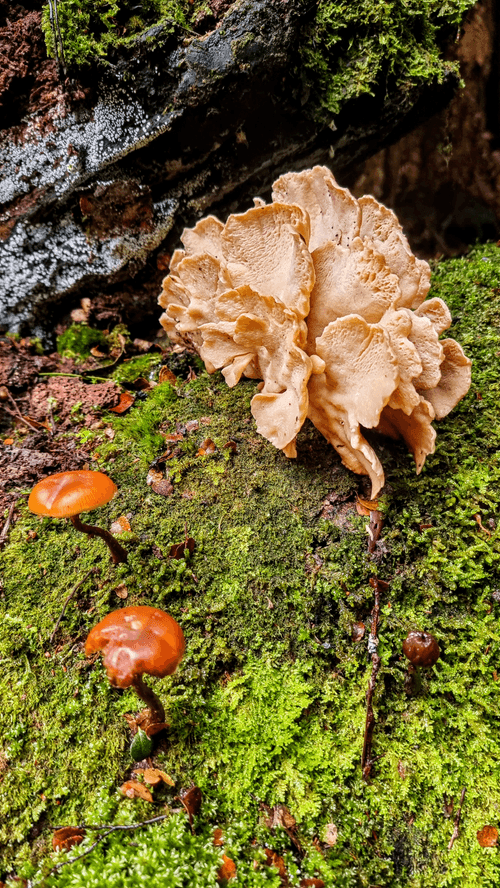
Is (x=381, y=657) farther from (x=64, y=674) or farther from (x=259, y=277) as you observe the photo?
(x=259, y=277)

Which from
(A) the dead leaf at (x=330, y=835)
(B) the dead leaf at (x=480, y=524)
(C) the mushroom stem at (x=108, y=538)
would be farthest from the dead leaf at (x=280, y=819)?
(B) the dead leaf at (x=480, y=524)

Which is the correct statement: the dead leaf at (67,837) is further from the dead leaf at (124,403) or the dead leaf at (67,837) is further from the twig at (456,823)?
the dead leaf at (124,403)

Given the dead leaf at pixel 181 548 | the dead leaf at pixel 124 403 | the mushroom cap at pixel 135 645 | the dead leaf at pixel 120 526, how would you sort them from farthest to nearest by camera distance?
the dead leaf at pixel 124 403 < the dead leaf at pixel 120 526 < the dead leaf at pixel 181 548 < the mushroom cap at pixel 135 645

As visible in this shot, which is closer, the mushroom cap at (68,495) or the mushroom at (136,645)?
the mushroom at (136,645)

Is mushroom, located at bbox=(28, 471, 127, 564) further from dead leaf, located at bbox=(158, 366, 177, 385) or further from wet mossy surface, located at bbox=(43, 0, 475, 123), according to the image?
wet mossy surface, located at bbox=(43, 0, 475, 123)

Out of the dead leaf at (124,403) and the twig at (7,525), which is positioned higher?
the dead leaf at (124,403)

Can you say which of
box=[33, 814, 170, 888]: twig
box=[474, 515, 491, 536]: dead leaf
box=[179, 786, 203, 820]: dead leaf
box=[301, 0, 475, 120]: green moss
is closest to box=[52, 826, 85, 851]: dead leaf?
box=[33, 814, 170, 888]: twig
